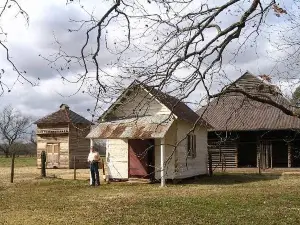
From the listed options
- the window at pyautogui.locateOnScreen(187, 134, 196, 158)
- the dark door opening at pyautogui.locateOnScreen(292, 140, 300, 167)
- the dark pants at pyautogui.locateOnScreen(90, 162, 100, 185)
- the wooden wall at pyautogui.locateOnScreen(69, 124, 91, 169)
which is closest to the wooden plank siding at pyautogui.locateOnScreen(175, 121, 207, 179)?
the window at pyautogui.locateOnScreen(187, 134, 196, 158)

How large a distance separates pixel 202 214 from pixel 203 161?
51.5ft

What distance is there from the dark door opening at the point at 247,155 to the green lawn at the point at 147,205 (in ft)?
55.7

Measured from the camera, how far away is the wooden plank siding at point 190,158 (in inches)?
966

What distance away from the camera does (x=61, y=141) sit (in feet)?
134

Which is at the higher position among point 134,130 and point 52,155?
point 134,130

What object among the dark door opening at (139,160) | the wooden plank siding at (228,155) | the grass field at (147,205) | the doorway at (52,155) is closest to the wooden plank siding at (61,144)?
the doorway at (52,155)

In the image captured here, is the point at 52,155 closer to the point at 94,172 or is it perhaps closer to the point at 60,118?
the point at 60,118

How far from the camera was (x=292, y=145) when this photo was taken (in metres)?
34.5

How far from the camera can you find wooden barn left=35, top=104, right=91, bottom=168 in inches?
1592

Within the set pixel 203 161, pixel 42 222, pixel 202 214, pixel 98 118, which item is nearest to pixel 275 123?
pixel 203 161

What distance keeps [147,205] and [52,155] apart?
26840mm

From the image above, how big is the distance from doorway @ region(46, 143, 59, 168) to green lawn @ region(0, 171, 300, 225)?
60.7 feet

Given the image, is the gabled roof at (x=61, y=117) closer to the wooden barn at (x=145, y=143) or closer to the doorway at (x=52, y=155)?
the doorway at (x=52, y=155)

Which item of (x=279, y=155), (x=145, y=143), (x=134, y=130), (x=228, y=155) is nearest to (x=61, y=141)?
(x=228, y=155)
